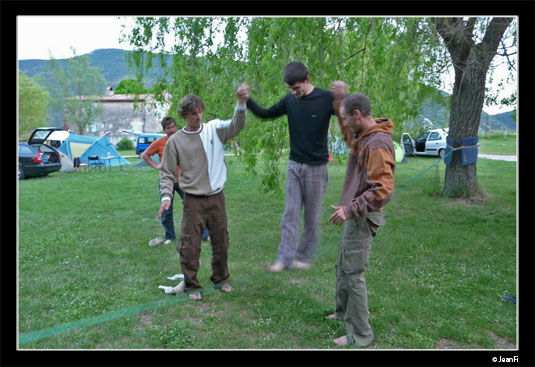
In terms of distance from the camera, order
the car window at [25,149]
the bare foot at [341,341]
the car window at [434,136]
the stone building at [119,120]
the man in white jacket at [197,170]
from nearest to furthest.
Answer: the bare foot at [341,341]
the man in white jacket at [197,170]
the car window at [25,149]
the car window at [434,136]
the stone building at [119,120]

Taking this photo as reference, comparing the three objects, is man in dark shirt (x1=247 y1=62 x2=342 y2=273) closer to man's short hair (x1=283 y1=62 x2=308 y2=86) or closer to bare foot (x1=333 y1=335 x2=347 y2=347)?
man's short hair (x1=283 y1=62 x2=308 y2=86)

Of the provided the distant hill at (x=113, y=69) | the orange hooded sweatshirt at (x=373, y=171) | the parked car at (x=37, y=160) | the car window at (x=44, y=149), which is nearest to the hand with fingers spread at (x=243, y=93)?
the orange hooded sweatshirt at (x=373, y=171)

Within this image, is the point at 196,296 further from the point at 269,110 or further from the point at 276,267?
the point at 269,110

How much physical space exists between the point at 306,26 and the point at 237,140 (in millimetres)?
2963

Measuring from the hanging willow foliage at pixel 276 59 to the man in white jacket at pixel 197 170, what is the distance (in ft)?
5.37

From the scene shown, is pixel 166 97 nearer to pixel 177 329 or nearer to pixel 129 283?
pixel 129 283

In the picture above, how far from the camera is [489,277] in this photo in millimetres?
5250

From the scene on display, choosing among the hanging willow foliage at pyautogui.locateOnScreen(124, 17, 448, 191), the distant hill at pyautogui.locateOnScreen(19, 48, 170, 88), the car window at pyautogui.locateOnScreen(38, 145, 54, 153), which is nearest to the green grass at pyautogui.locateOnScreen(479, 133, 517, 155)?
the hanging willow foliage at pyautogui.locateOnScreen(124, 17, 448, 191)

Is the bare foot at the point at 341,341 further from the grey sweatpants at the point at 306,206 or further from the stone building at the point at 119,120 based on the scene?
the stone building at the point at 119,120

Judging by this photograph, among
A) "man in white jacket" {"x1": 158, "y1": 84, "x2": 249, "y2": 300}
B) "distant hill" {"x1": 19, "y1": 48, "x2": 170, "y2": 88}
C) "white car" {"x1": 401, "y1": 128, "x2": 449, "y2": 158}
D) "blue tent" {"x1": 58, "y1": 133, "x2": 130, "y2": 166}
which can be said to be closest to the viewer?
"man in white jacket" {"x1": 158, "y1": 84, "x2": 249, "y2": 300}

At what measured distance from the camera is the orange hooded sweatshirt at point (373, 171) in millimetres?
3119

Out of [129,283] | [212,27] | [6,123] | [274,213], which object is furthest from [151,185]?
[6,123]

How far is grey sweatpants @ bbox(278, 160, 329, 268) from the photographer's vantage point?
4199 mm

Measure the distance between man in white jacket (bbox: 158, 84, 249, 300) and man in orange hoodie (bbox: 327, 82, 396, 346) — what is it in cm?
118
